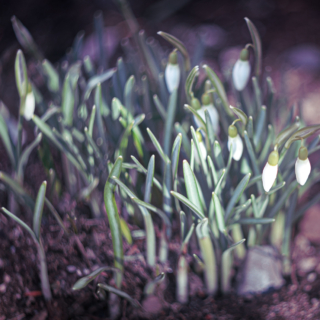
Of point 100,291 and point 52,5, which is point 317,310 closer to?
point 100,291

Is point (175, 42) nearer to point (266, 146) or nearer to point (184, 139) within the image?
point (184, 139)

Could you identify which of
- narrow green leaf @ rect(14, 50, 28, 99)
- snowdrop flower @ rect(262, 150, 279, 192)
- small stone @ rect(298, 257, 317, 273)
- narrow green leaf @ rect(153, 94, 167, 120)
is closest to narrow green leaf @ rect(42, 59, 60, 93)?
narrow green leaf @ rect(14, 50, 28, 99)

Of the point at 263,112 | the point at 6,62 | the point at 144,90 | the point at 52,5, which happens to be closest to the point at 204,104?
the point at 263,112

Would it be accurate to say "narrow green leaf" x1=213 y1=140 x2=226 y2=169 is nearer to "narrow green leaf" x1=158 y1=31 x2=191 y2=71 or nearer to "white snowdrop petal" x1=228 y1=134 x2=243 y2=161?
"white snowdrop petal" x1=228 y1=134 x2=243 y2=161

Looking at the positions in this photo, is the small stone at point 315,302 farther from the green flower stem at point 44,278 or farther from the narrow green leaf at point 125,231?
the green flower stem at point 44,278

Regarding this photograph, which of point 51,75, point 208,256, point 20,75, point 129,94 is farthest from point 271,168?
point 51,75
